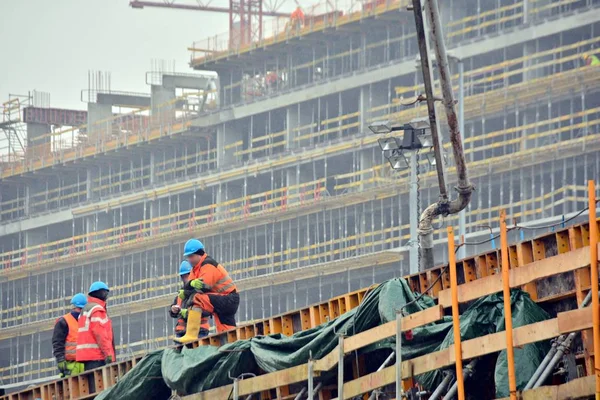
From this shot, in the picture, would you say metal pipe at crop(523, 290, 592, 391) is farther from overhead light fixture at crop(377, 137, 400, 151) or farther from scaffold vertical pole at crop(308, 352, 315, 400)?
overhead light fixture at crop(377, 137, 400, 151)

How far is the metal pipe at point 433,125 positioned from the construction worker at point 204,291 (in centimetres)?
341

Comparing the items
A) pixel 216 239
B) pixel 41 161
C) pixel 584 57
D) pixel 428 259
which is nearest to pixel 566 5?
pixel 584 57

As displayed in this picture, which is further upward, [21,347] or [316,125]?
[316,125]

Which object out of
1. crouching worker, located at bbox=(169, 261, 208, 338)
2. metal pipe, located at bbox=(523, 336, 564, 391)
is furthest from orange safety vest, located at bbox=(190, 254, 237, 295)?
metal pipe, located at bbox=(523, 336, 564, 391)

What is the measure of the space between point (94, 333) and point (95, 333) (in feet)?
0.17

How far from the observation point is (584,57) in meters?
63.0

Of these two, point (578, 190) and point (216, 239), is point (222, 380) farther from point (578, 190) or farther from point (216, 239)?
point (216, 239)

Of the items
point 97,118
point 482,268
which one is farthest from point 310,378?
point 97,118

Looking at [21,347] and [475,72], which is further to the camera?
[21,347]

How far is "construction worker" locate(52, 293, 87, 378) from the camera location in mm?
22094

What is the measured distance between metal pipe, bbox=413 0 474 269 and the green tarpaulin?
3812 millimetres

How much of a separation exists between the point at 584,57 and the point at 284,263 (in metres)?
18.1

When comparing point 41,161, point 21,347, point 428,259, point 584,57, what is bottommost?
point 428,259

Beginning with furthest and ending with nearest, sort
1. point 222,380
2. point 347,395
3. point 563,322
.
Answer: point 222,380 < point 347,395 < point 563,322
